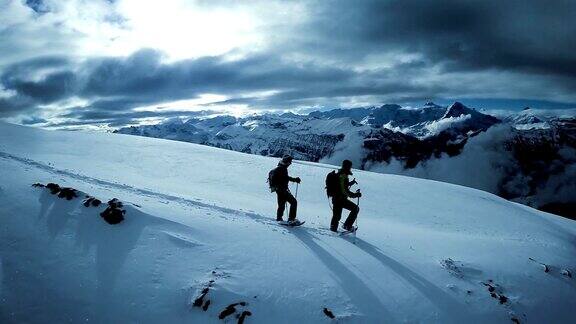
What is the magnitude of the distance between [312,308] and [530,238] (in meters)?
13.7

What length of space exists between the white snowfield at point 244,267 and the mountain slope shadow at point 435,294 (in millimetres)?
32

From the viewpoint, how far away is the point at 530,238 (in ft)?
56.2

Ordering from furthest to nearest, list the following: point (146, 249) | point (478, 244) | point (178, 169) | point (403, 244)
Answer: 1. point (178, 169)
2. point (478, 244)
3. point (403, 244)
4. point (146, 249)

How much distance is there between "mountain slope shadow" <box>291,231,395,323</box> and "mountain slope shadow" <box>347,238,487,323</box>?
1444 millimetres

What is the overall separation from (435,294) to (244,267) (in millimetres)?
4929

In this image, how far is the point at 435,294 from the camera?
31.7 feet

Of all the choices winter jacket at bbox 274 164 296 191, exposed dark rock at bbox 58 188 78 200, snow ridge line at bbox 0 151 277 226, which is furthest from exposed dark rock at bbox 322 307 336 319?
exposed dark rock at bbox 58 188 78 200

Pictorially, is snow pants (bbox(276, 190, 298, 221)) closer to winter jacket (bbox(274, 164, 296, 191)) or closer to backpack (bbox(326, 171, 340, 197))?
winter jacket (bbox(274, 164, 296, 191))

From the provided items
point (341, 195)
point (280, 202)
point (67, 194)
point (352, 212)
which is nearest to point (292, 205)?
point (280, 202)

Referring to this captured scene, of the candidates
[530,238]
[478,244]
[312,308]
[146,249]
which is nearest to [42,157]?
[146,249]

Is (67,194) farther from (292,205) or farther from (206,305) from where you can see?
(292,205)

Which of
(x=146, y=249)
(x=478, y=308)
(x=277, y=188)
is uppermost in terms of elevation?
(x=277, y=188)

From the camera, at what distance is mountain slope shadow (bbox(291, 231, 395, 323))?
8.49 meters

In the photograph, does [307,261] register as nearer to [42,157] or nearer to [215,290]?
[215,290]
